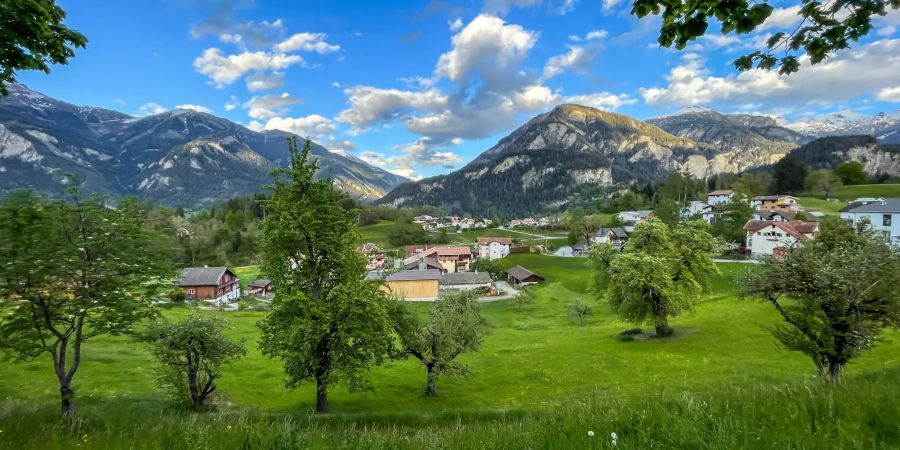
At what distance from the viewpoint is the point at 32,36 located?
8859mm

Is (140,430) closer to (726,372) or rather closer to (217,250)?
(726,372)

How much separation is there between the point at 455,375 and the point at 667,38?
25.2 meters

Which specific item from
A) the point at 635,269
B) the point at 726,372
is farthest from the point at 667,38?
the point at 635,269

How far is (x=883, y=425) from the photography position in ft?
12.6

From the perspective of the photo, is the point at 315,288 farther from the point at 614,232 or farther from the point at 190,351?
the point at 614,232

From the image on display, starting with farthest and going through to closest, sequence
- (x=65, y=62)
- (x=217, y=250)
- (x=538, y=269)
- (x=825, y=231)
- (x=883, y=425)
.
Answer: (x=217, y=250), (x=538, y=269), (x=825, y=231), (x=65, y=62), (x=883, y=425)

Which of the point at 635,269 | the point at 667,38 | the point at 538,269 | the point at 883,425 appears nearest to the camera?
the point at 883,425

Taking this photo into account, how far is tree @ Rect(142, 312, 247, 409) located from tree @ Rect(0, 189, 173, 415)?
5.52m

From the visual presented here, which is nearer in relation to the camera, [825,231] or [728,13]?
[728,13]

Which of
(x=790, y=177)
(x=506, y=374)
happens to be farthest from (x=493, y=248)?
(x=790, y=177)

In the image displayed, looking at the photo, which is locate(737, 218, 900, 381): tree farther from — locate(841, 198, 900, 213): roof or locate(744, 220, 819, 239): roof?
locate(744, 220, 819, 239): roof

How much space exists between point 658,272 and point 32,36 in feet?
133

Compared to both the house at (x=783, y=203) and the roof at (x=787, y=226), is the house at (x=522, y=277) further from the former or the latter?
the house at (x=783, y=203)

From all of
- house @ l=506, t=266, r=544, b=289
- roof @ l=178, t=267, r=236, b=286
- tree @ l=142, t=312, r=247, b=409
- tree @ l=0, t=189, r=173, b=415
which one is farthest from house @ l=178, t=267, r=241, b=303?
tree @ l=0, t=189, r=173, b=415
